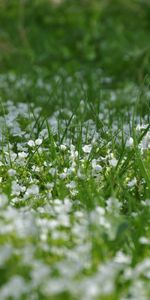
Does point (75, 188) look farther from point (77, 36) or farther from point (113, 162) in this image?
point (77, 36)

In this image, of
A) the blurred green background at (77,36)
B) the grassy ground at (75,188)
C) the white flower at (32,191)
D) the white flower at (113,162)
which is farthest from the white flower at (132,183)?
the blurred green background at (77,36)

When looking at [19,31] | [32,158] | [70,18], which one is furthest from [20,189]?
[70,18]

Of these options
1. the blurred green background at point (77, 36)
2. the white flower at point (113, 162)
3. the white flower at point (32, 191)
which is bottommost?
the white flower at point (32, 191)

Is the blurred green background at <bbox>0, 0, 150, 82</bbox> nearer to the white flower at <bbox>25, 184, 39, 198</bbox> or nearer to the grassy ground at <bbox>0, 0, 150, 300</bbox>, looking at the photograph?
the grassy ground at <bbox>0, 0, 150, 300</bbox>

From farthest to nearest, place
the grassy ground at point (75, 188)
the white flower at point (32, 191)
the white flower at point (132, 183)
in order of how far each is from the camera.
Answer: the white flower at point (132, 183) < the white flower at point (32, 191) < the grassy ground at point (75, 188)

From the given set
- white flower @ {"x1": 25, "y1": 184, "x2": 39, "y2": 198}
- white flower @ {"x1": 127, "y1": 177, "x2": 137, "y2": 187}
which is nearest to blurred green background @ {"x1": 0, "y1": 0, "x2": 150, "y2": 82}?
white flower @ {"x1": 127, "y1": 177, "x2": 137, "y2": 187}

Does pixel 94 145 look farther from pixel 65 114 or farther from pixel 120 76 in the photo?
pixel 120 76

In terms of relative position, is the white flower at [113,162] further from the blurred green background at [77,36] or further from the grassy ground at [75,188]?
the blurred green background at [77,36]

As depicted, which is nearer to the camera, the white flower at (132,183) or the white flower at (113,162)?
the white flower at (132,183)
